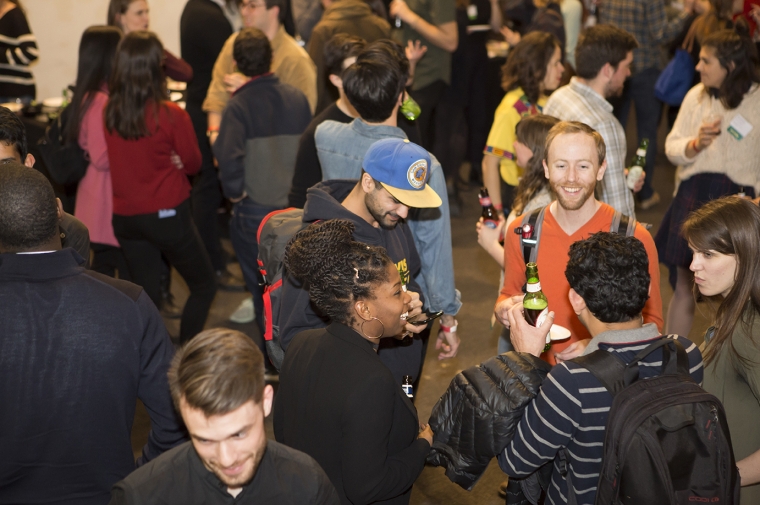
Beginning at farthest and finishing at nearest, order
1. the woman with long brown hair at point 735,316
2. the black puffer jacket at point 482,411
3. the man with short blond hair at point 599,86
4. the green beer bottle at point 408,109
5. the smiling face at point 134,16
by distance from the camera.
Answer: the smiling face at point 134,16
the man with short blond hair at point 599,86
the green beer bottle at point 408,109
the woman with long brown hair at point 735,316
the black puffer jacket at point 482,411

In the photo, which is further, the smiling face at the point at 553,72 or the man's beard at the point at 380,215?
the smiling face at the point at 553,72

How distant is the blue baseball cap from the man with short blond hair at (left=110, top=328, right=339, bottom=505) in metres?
1.09

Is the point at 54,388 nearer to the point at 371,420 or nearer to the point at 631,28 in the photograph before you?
the point at 371,420

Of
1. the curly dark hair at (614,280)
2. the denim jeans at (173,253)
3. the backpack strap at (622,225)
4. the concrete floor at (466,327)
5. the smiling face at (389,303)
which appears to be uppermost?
the curly dark hair at (614,280)

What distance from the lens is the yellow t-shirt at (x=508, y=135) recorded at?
4.72 metres

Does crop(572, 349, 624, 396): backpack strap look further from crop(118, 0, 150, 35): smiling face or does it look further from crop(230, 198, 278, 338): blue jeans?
crop(118, 0, 150, 35): smiling face

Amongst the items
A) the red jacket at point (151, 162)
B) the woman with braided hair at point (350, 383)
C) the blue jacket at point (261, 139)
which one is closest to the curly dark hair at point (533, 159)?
the woman with braided hair at point (350, 383)

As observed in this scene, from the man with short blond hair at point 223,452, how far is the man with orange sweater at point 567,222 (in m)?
1.30

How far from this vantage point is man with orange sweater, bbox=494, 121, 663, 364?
2.92m

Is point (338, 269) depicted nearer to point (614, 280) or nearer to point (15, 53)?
point (614, 280)

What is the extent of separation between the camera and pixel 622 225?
2936 mm

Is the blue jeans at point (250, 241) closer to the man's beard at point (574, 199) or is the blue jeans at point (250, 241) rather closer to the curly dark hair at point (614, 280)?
the man's beard at point (574, 199)

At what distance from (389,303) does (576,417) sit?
0.64 metres

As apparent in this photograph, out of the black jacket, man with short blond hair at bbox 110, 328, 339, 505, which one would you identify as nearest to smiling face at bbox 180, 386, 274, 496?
man with short blond hair at bbox 110, 328, 339, 505
